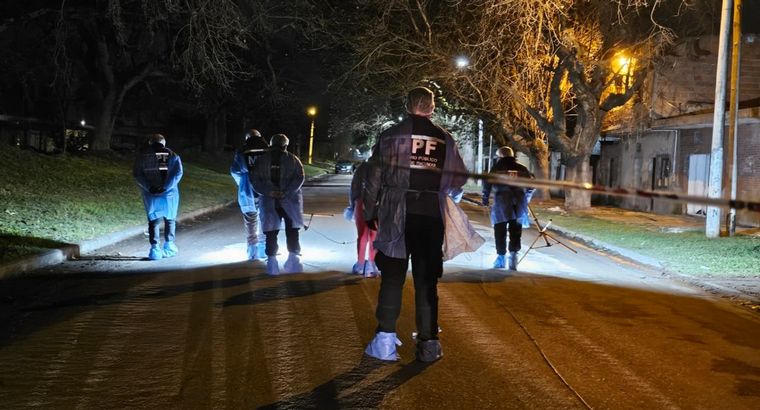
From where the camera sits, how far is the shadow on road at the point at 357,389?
4430mm

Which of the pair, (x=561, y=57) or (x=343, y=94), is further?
(x=343, y=94)

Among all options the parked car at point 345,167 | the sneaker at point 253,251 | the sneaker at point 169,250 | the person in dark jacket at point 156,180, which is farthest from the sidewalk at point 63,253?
the parked car at point 345,167

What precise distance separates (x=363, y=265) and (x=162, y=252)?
11.4ft

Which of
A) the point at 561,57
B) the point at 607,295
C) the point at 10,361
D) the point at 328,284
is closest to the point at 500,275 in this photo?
the point at 607,295

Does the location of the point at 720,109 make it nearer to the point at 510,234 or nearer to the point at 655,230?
the point at 655,230

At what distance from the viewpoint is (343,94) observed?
29.5m

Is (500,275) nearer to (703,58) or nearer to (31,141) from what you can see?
(703,58)

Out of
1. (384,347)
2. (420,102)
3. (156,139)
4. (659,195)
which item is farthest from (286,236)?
(659,195)

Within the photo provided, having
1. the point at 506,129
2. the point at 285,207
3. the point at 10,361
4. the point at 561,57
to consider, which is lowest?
the point at 10,361

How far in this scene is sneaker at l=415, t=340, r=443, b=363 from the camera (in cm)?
530

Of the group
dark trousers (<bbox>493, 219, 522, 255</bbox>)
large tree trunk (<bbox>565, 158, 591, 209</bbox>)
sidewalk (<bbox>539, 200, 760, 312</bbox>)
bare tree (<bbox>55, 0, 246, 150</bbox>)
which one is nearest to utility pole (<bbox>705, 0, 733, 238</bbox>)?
sidewalk (<bbox>539, 200, 760, 312</bbox>)

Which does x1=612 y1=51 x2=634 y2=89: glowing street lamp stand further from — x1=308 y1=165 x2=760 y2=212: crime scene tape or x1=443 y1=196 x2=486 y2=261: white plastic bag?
x1=308 y1=165 x2=760 y2=212: crime scene tape

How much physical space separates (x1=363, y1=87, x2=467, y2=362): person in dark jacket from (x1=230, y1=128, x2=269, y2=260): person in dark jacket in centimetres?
406

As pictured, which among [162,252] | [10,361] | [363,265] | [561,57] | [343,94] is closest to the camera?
[10,361]
